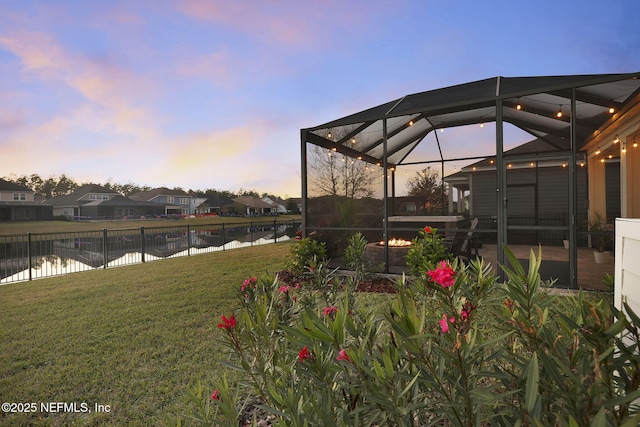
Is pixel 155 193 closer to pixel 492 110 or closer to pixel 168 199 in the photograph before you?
pixel 168 199

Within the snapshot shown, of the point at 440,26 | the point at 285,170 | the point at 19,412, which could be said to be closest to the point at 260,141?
the point at 285,170

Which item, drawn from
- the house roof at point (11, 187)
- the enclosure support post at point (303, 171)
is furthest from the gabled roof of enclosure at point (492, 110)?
the house roof at point (11, 187)

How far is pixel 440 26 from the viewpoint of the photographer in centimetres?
743

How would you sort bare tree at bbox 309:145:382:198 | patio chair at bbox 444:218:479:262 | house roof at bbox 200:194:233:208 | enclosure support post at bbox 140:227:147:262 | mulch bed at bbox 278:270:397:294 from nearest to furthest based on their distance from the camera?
mulch bed at bbox 278:270:397:294
patio chair at bbox 444:218:479:262
bare tree at bbox 309:145:382:198
enclosure support post at bbox 140:227:147:262
house roof at bbox 200:194:233:208

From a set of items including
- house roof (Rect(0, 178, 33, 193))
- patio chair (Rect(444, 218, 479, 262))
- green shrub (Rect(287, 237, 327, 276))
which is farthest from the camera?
house roof (Rect(0, 178, 33, 193))

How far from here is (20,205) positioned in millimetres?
7984

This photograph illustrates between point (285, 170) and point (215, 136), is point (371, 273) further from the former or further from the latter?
point (285, 170)

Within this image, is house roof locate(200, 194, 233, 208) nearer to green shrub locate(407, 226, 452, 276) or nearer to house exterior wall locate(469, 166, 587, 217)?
green shrub locate(407, 226, 452, 276)

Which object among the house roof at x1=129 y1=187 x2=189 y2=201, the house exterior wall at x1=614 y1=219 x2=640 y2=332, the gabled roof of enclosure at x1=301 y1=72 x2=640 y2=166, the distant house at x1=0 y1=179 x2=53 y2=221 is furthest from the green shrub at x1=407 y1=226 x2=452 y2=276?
the house roof at x1=129 y1=187 x2=189 y2=201

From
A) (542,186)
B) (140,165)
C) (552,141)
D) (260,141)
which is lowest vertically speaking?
(542,186)

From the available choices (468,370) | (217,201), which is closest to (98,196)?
(217,201)

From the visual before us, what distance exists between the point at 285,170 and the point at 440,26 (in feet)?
32.9

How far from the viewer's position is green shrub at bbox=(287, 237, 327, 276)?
603cm

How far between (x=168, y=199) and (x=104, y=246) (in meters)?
10.1
